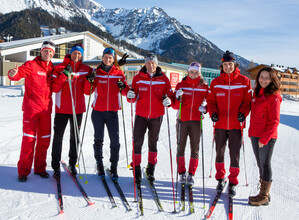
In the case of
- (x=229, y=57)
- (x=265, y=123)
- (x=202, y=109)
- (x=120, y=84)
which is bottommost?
(x=265, y=123)

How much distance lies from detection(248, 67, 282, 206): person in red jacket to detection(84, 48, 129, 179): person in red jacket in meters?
1.83

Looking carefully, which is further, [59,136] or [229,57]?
[59,136]

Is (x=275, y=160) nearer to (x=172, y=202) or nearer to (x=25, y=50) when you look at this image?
(x=172, y=202)

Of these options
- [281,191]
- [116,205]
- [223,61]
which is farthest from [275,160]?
[116,205]

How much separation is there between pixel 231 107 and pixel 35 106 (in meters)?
2.66

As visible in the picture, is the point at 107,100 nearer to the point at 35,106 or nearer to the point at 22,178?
the point at 35,106

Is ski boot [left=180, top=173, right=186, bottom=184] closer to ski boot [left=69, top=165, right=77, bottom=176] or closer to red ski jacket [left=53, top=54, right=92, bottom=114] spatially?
ski boot [left=69, top=165, right=77, bottom=176]

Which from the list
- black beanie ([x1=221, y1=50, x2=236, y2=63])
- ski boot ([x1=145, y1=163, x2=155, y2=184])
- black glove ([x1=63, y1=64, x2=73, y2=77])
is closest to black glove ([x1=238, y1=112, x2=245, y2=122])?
black beanie ([x1=221, y1=50, x2=236, y2=63])

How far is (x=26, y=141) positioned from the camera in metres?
3.05

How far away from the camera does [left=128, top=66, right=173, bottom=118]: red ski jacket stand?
3.22 metres

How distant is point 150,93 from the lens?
10.6ft

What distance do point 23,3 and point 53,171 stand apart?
223277 millimetres

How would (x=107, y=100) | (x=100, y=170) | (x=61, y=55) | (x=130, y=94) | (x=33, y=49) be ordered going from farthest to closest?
(x=61, y=55) → (x=33, y=49) → (x=100, y=170) → (x=107, y=100) → (x=130, y=94)

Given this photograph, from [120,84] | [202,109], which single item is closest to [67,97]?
[120,84]
